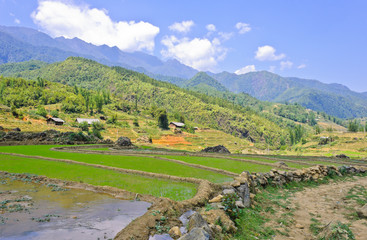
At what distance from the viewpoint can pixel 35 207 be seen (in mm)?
9859

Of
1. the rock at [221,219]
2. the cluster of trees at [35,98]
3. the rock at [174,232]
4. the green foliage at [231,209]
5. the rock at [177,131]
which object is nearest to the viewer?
the rock at [174,232]

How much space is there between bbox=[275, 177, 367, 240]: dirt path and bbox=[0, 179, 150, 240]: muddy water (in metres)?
6.06

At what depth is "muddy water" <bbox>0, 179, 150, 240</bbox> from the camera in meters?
7.32

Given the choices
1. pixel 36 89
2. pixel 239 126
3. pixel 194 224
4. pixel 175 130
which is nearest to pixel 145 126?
pixel 175 130

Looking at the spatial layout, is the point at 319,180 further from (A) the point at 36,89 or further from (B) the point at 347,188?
(A) the point at 36,89

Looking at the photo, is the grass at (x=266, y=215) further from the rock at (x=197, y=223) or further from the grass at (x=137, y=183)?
the grass at (x=137, y=183)

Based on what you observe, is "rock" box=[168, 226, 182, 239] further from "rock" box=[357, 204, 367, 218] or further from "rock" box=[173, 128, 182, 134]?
"rock" box=[173, 128, 182, 134]

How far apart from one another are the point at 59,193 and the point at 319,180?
59.5 ft

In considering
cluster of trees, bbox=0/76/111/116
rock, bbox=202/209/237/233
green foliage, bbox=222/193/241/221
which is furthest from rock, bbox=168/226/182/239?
cluster of trees, bbox=0/76/111/116

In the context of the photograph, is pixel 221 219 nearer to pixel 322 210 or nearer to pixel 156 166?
pixel 322 210

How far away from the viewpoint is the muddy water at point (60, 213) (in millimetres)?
7324

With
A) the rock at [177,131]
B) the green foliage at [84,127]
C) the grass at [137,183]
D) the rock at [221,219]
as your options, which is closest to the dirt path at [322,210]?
the rock at [221,219]

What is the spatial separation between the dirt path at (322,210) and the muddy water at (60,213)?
6.06 meters

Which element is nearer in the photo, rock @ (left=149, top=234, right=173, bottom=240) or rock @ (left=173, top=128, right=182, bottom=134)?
rock @ (left=149, top=234, right=173, bottom=240)
